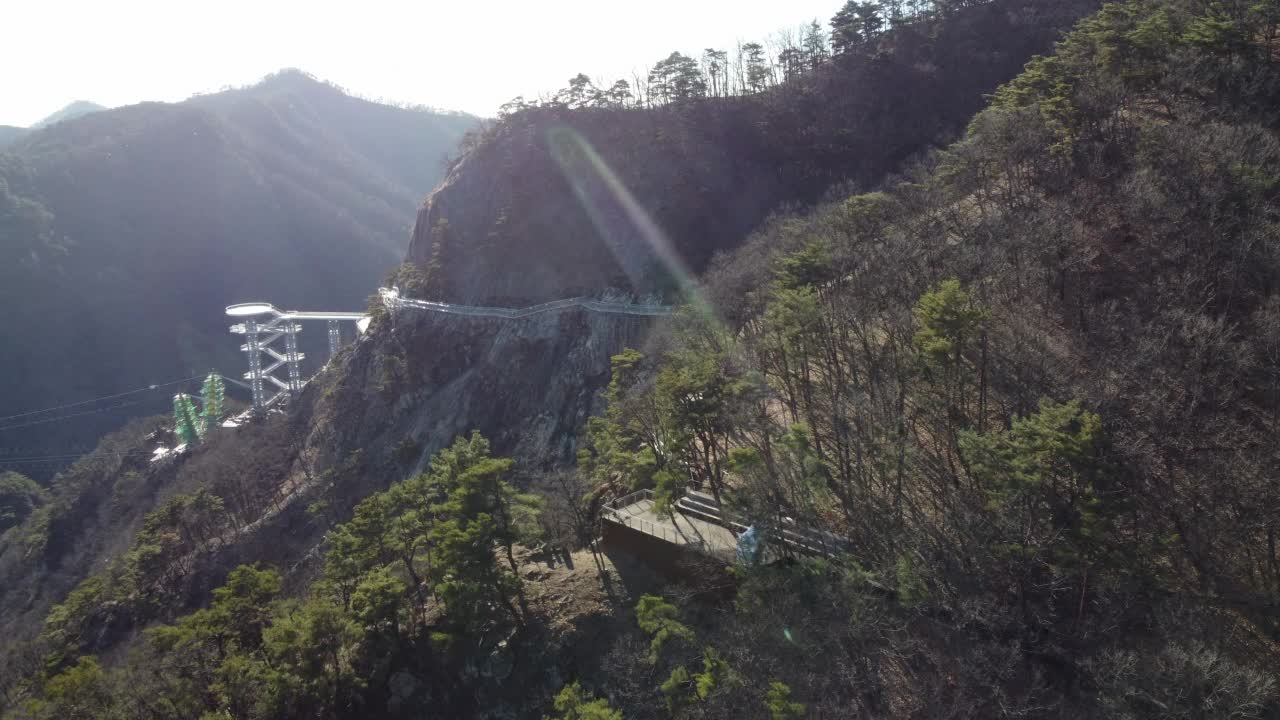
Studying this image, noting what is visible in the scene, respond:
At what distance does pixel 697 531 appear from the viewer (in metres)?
16.1

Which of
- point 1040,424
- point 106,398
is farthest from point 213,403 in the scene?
point 1040,424

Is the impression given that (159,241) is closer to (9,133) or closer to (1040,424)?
(9,133)

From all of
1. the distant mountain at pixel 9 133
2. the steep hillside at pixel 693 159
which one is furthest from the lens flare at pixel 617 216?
the distant mountain at pixel 9 133

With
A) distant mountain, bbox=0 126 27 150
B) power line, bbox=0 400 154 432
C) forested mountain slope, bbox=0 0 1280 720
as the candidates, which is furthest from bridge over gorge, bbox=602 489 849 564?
distant mountain, bbox=0 126 27 150

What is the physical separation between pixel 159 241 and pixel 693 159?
108 m

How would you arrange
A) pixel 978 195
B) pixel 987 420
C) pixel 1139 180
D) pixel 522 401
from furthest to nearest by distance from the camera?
1. pixel 522 401
2. pixel 978 195
3. pixel 1139 180
4. pixel 987 420

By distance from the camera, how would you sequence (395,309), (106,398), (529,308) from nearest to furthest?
(529,308), (395,309), (106,398)

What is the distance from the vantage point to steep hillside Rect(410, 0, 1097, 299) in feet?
169

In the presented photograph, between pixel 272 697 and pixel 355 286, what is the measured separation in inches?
4919

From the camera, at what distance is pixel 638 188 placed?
54.2 metres

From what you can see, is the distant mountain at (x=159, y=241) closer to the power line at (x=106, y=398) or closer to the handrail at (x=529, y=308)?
the power line at (x=106, y=398)

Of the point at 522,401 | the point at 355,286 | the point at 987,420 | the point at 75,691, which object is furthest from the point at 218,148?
the point at 987,420

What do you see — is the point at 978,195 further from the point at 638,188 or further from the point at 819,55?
the point at 819,55

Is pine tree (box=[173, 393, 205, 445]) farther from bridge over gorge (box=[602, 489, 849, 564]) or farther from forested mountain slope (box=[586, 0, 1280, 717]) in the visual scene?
bridge over gorge (box=[602, 489, 849, 564])
